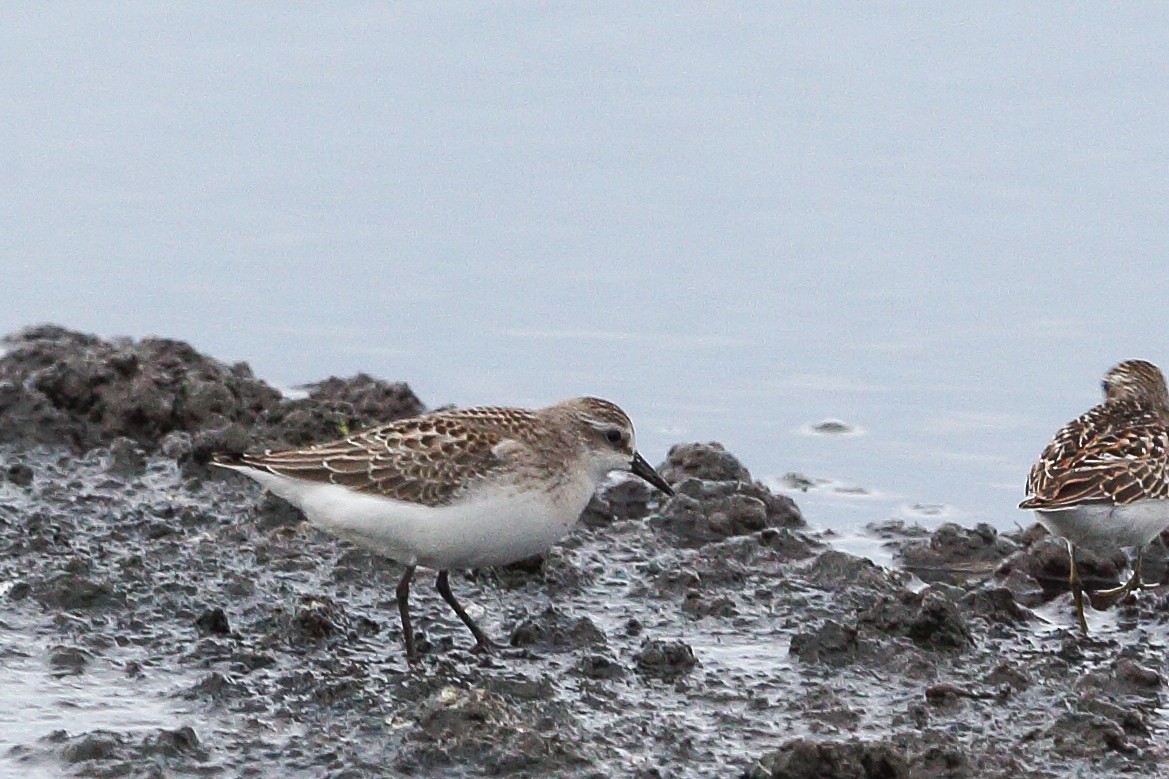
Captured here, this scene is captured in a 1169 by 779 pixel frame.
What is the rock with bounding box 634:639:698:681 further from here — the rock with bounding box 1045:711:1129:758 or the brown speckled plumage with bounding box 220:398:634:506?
the rock with bounding box 1045:711:1129:758

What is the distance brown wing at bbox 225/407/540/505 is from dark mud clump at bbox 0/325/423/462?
1.82m

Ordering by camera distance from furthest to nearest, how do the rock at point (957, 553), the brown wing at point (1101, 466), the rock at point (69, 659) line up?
1. the rock at point (957, 553)
2. the brown wing at point (1101, 466)
3. the rock at point (69, 659)

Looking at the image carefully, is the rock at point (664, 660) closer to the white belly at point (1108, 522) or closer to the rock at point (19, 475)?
the white belly at point (1108, 522)

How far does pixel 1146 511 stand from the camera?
8.89m

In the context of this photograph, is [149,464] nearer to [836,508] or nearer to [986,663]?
[836,508]

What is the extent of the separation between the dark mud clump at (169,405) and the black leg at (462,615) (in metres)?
2.09

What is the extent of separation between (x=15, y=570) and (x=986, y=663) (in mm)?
4114

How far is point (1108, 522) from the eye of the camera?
883 cm

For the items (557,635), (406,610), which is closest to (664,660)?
(557,635)

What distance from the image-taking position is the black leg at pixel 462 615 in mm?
8164

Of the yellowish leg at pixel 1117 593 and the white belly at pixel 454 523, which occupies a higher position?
the white belly at pixel 454 523

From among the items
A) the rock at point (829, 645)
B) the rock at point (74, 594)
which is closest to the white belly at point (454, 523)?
the rock at point (74, 594)

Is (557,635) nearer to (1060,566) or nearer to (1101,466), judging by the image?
(1101,466)

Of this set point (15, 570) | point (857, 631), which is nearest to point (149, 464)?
point (15, 570)
